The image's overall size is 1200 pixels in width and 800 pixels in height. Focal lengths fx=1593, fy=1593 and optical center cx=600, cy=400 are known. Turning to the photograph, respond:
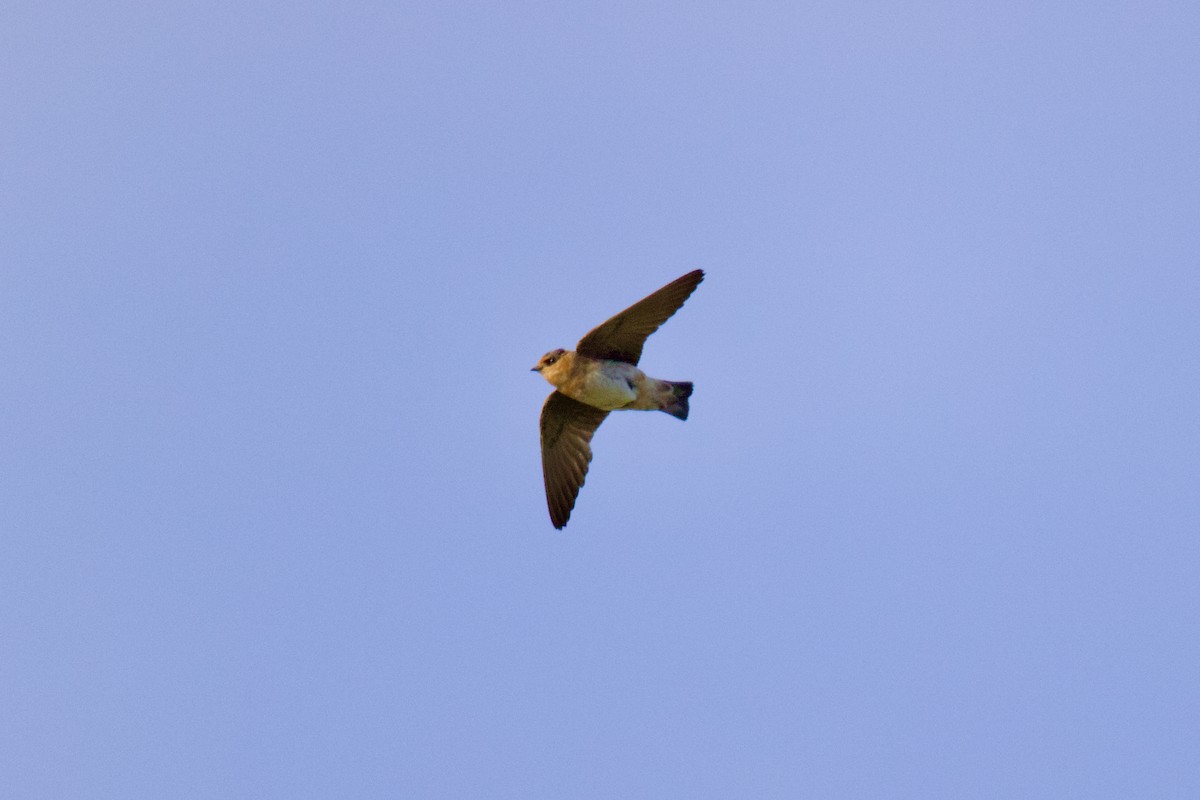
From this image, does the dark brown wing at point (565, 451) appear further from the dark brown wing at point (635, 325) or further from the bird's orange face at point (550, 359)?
the dark brown wing at point (635, 325)

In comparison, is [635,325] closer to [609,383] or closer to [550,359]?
[609,383]

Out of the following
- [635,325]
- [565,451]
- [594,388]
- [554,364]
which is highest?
[635,325]

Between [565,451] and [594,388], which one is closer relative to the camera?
[594,388]

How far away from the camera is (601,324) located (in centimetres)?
1392

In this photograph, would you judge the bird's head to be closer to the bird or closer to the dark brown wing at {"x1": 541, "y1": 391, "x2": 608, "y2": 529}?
the bird

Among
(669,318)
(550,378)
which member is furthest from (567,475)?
(669,318)

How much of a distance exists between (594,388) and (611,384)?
0.16 meters

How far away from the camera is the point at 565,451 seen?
603 inches

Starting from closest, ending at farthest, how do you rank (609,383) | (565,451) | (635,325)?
1. (635,325)
2. (609,383)
3. (565,451)

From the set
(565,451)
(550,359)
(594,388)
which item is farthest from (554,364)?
(565,451)

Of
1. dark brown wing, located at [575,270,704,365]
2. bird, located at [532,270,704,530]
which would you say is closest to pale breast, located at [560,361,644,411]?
bird, located at [532,270,704,530]

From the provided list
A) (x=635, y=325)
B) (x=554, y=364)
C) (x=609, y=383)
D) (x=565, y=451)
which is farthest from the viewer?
(x=565, y=451)

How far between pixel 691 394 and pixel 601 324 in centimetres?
134

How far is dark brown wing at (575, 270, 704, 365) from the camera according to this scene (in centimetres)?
1375
